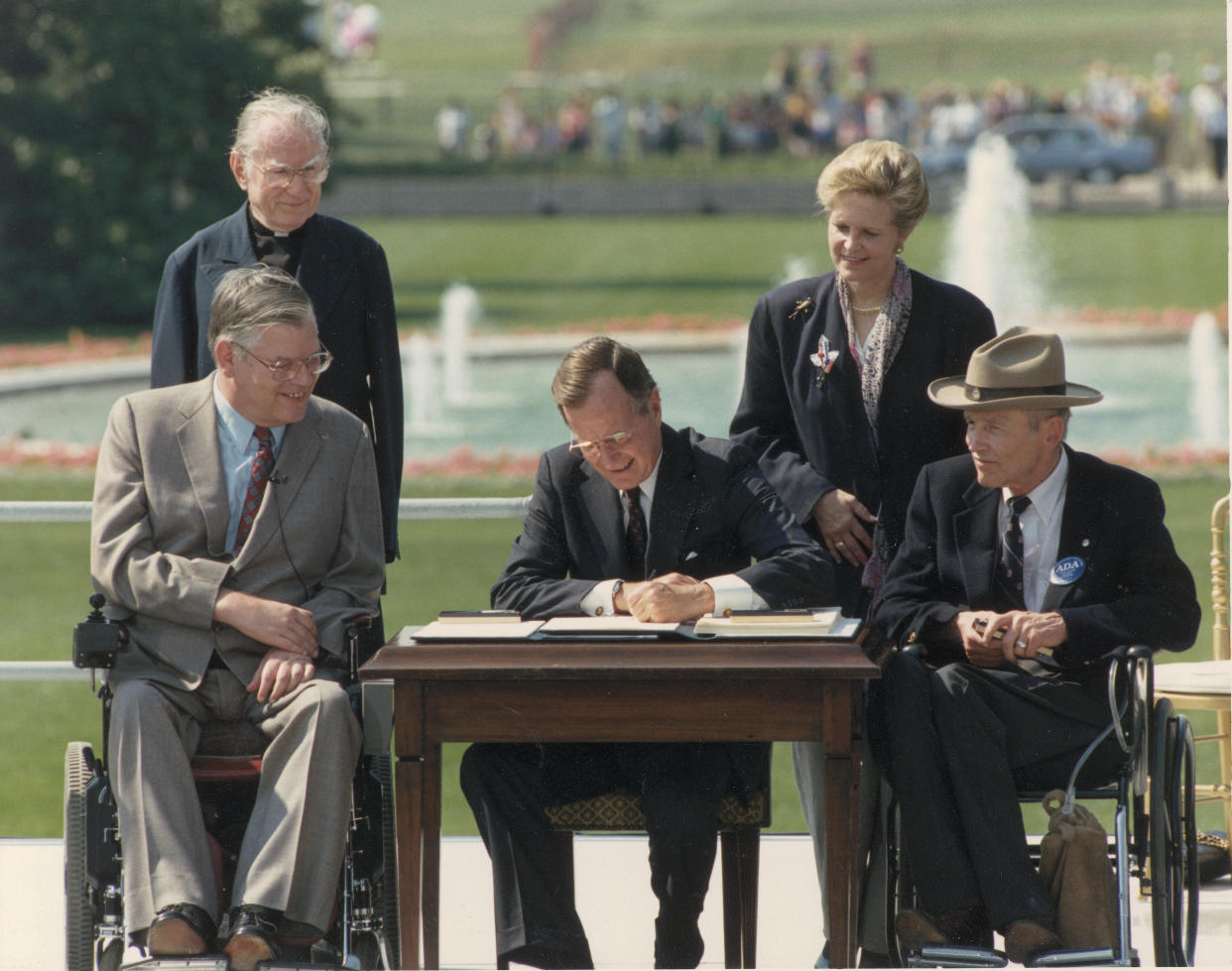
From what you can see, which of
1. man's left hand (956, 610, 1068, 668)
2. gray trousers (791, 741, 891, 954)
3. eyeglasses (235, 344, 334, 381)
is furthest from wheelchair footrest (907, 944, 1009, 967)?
eyeglasses (235, 344, 334, 381)

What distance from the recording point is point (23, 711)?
32.6ft

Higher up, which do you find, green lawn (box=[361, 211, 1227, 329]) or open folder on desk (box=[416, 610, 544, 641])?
green lawn (box=[361, 211, 1227, 329])

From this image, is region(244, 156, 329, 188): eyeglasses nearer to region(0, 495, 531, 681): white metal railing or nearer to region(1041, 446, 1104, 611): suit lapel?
region(0, 495, 531, 681): white metal railing

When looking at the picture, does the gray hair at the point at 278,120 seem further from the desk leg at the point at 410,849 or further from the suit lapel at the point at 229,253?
the desk leg at the point at 410,849

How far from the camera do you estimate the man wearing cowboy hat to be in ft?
11.5

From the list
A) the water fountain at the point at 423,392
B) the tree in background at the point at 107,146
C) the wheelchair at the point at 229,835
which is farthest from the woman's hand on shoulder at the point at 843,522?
Result: the tree in background at the point at 107,146

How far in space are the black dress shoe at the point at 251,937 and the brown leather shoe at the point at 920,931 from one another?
1.11 metres

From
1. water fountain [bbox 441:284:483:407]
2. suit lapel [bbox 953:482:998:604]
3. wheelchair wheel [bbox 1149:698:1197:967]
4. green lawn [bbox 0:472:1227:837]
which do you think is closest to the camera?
wheelchair wheel [bbox 1149:698:1197:967]

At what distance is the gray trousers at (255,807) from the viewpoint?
3326 millimetres

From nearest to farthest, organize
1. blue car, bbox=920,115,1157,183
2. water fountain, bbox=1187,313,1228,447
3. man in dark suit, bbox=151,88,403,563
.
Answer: man in dark suit, bbox=151,88,403,563
water fountain, bbox=1187,313,1228,447
blue car, bbox=920,115,1157,183

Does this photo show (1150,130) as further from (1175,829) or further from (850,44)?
(1175,829)

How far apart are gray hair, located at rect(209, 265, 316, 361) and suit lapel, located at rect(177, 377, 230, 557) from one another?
0.14m

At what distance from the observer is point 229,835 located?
3576 millimetres

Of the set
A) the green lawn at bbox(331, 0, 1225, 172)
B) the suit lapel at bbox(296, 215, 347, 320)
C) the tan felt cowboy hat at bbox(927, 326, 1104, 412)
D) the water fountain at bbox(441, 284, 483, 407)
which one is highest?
the green lawn at bbox(331, 0, 1225, 172)
